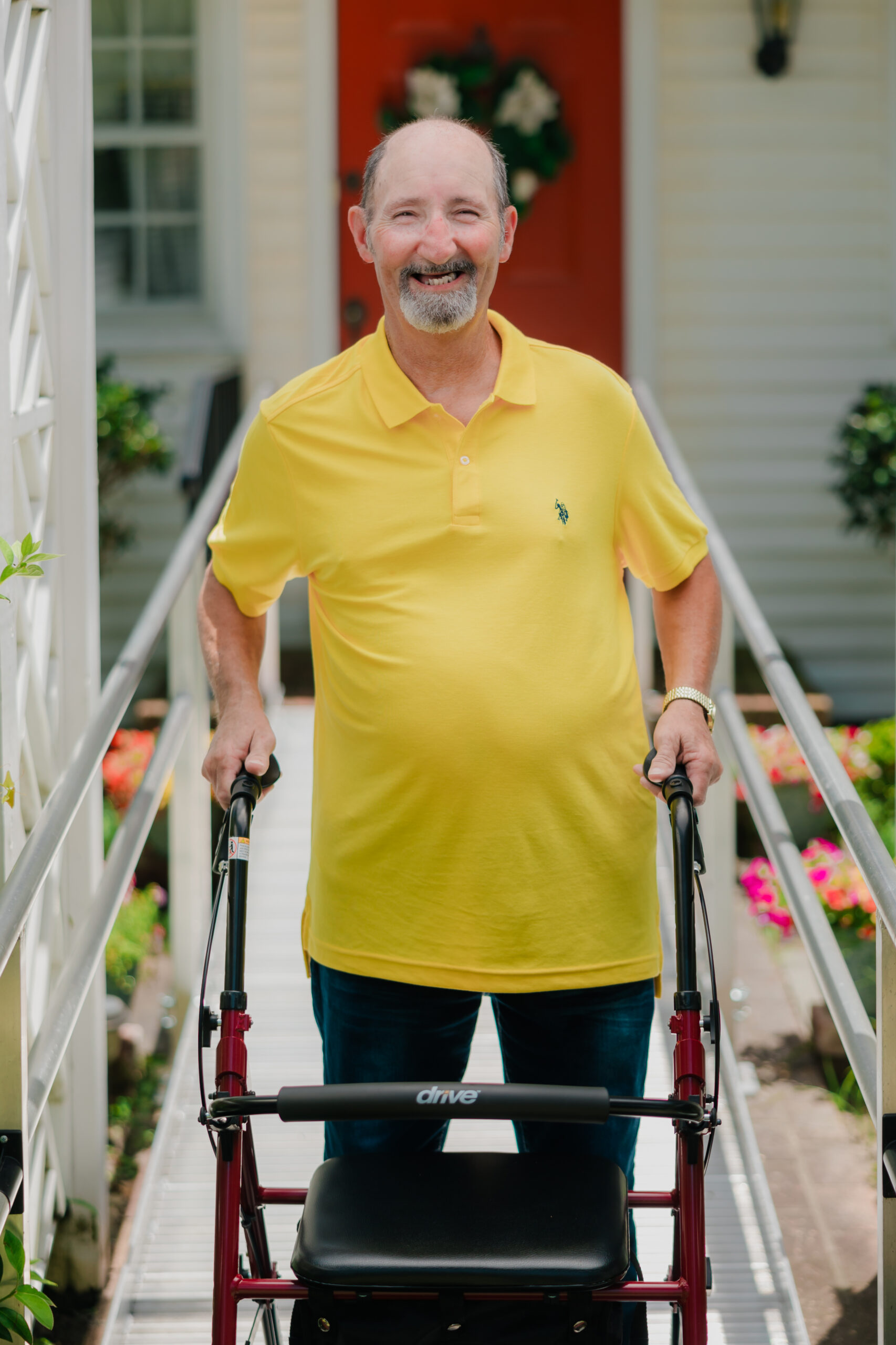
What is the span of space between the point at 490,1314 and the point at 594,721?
2.27 ft

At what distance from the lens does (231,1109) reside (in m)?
1.61

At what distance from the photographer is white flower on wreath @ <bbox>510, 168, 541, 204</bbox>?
6312 mm

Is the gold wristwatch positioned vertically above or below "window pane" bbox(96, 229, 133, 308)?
below

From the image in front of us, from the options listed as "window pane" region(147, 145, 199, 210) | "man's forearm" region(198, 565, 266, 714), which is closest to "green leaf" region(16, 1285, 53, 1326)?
"man's forearm" region(198, 565, 266, 714)

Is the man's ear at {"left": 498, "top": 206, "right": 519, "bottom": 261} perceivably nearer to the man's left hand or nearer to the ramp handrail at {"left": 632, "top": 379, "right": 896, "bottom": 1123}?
the man's left hand

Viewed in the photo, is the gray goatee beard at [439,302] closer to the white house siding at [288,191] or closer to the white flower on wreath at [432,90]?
the white house siding at [288,191]

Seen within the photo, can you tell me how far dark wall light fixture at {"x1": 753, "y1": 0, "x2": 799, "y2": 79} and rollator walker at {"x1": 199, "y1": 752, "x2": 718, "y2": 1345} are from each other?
5.27 metres

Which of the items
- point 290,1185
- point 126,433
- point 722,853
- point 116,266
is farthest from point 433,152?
point 116,266

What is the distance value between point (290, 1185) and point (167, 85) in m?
5.08

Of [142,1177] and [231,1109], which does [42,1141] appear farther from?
[231,1109]

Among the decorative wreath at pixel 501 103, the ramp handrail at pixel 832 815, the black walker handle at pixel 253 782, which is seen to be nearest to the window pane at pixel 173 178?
the decorative wreath at pixel 501 103

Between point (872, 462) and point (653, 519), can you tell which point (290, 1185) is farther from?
point (872, 462)

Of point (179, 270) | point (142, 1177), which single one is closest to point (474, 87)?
point (179, 270)

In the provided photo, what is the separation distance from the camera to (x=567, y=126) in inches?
250
